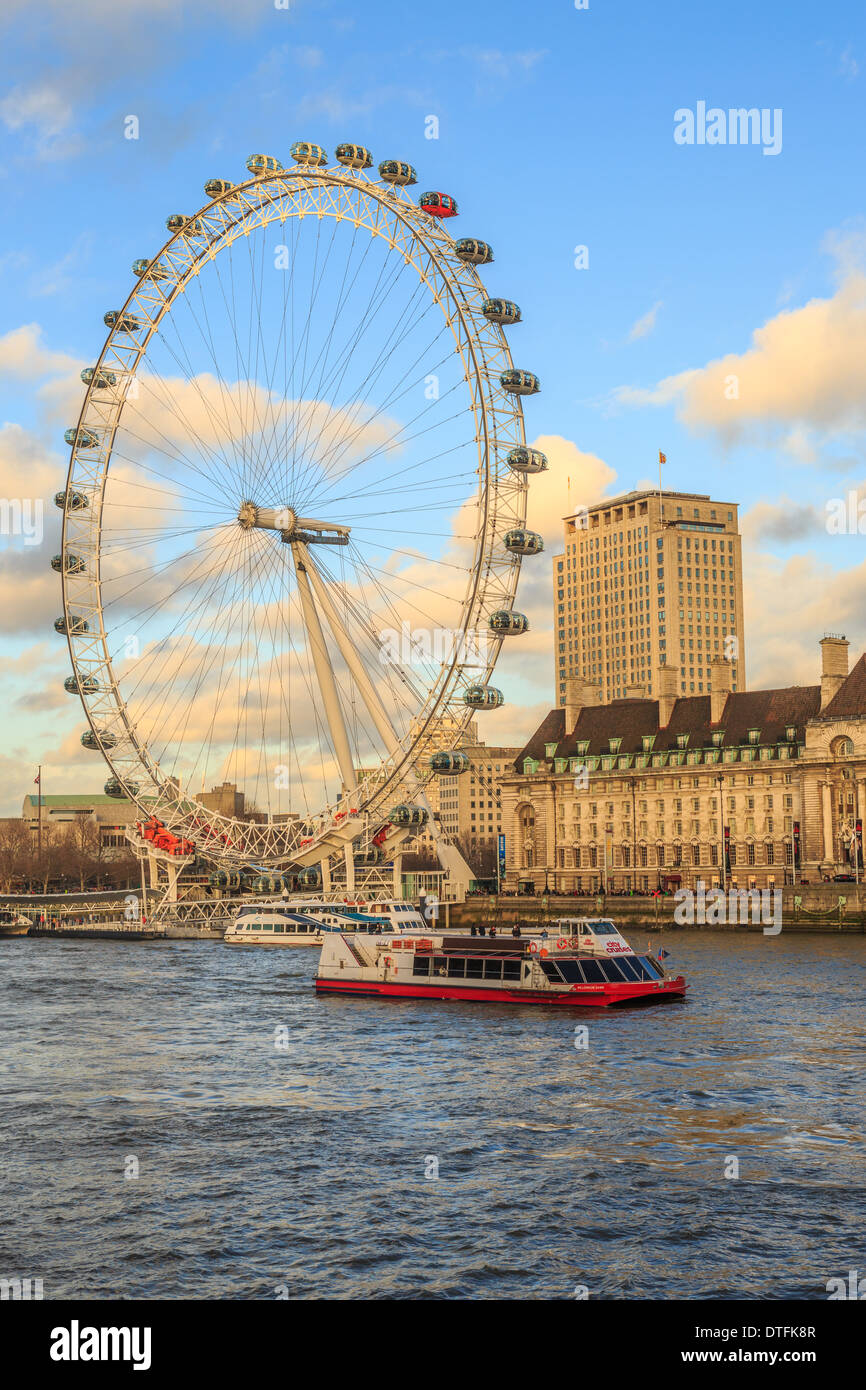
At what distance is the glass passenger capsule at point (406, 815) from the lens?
9669 cm

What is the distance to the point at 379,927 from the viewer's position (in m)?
74.2

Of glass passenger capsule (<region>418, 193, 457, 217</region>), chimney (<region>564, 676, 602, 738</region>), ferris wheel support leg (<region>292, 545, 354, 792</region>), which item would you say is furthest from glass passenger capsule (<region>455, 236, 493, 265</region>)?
chimney (<region>564, 676, 602, 738</region>)

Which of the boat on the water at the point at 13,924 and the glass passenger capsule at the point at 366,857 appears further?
the boat on the water at the point at 13,924

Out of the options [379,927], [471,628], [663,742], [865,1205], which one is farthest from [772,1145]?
[663,742]

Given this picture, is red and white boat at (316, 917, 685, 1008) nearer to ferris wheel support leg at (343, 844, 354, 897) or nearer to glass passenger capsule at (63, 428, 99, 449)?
ferris wheel support leg at (343, 844, 354, 897)

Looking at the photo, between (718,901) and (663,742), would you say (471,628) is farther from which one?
(663,742)

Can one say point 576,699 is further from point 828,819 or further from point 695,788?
point 828,819

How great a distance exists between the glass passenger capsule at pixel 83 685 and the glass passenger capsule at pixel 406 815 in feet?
75.1

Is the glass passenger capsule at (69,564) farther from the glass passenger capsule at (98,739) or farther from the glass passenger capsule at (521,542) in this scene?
the glass passenger capsule at (521,542)

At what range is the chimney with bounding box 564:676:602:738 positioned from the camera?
452ft

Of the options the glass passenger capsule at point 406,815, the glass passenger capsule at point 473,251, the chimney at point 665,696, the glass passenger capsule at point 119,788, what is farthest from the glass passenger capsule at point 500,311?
the chimney at point 665,696

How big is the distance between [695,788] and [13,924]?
60.6m

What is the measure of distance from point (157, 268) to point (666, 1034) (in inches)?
2530

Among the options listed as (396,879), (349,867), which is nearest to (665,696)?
(396,879)
